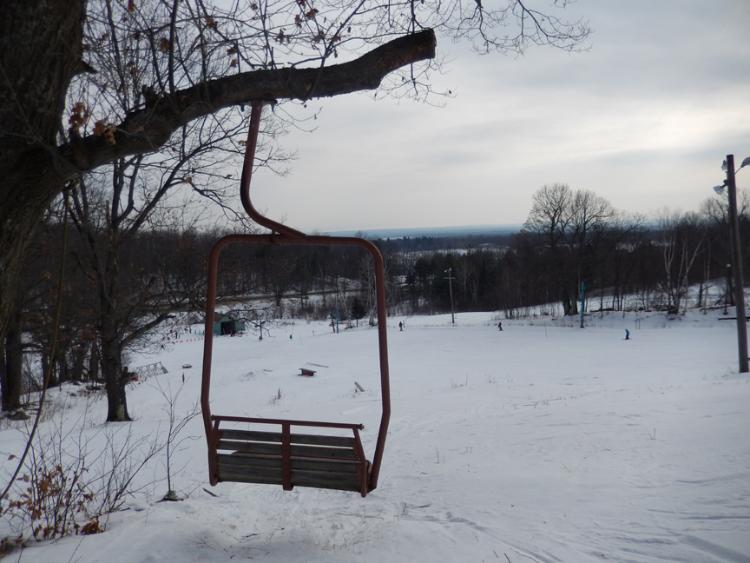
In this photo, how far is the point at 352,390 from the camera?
18.0 meters

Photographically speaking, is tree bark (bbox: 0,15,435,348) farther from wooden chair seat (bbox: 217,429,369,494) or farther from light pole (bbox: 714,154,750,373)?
light pole (bbox: 714,154,750,373)

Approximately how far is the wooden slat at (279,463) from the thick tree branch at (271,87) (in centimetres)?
240

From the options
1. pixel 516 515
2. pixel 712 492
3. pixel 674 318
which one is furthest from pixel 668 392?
pixel 674 318

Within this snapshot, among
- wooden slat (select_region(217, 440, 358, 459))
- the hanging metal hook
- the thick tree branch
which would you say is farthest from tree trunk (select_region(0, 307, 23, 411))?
the thick tree branch

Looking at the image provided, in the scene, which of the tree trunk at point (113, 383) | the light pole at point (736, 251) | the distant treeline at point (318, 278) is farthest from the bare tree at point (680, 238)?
the tree trunk at point (113, 383)

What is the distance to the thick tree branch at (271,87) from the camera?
3.48 metres

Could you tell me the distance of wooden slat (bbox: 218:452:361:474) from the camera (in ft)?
14.4

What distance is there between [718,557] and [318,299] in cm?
6669

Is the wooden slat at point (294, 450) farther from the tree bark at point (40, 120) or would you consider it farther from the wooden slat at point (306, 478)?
the tree bark at point (40, 120)

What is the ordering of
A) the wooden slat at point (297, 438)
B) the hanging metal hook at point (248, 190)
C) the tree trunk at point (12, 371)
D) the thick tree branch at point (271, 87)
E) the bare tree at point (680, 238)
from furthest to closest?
the bare tree at point (680, 238)
the tree trunk at point (12, 371)
the wooden slat at point (297, 438)
the hanging metal hook at point (248, 190)
the thick tree branch at point (271, 87)

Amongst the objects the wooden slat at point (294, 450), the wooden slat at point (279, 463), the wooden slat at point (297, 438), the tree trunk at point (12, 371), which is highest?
the wooden slat at point (297, 438)

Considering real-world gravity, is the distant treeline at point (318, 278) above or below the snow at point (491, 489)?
above

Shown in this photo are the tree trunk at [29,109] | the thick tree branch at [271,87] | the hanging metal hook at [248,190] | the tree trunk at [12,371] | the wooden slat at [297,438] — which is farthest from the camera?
the tree trunk at [12,371]

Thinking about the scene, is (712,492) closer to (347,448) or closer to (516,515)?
(516,515)
